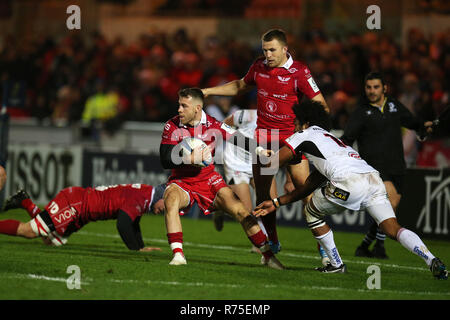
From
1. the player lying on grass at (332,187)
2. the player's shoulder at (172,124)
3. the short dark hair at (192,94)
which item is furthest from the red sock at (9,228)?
the player lying on grass at (332,187)

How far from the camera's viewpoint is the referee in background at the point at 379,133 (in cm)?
1116

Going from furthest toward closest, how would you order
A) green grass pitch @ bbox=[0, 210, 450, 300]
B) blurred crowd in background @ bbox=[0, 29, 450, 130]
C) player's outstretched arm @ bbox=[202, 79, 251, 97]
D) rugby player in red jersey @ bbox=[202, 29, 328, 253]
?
blurred crowd in background @ bbox=[0, 29, 450, 130] → player's outstretched arm @ bbox=[202, 79, 251, 97] → rugby player in red jersey @ bbox=[202, 29, 328, 253] → green grass pitch @ bbox=[0, 210, 450, 300]

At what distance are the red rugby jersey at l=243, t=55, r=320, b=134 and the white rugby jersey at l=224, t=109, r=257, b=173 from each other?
1.91m

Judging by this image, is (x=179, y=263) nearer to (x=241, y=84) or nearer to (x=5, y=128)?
(x=241, y=84)

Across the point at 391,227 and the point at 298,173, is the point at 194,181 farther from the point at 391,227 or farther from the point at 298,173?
the point at 391,227

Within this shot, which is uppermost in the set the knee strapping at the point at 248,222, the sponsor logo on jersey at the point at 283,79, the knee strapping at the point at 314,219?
the sponsor logo on jersey at the point at 283,79

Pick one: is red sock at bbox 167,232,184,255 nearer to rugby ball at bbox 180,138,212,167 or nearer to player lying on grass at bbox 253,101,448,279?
rugby ball at bbox 180,138,212,167

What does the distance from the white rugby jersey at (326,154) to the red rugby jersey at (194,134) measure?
44.6 inches

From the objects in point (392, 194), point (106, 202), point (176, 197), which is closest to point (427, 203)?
point (392, 194)

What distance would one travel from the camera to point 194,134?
9.23 meters

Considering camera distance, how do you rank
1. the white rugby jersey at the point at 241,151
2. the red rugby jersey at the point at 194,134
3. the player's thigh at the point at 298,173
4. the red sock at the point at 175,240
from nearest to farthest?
1. the red sock at the point at 175,240
2. the red rugby jersey at the point at 194,134
3. the player's thigh at the point at 298,173
4. the white rugby jersey at the point at 241,151

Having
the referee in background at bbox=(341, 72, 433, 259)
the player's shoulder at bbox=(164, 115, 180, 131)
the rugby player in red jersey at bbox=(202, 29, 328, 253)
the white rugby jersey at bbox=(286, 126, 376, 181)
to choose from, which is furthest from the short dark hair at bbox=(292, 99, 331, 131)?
the referee in background at bbox=(341, 72, 433, 259)

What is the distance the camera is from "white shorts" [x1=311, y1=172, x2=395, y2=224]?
8.20 meters

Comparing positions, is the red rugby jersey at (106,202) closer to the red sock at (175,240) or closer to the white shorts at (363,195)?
the red sock at (175,240)
